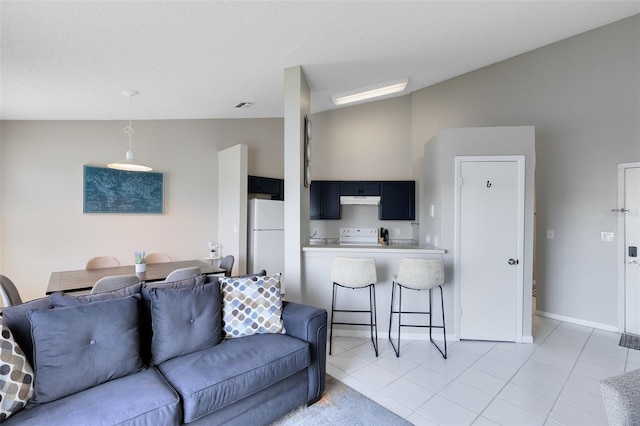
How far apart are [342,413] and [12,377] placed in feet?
6.02

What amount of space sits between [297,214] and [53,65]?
2734mm

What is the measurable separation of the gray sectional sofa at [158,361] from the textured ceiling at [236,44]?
6.74ft

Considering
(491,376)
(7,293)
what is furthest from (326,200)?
(7,293)

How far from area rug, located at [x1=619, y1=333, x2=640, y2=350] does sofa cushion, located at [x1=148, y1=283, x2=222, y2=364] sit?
4.16 m

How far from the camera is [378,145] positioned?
5465 mm

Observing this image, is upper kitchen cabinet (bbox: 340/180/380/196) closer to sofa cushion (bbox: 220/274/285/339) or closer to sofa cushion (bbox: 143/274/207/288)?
sofa cushion (bbox: 220/274/285/339)

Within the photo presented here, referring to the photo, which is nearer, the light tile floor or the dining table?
the light tile floor

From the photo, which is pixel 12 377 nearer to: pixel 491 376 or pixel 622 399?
pixel 622 399

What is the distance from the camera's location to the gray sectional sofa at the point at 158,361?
1.46 metres

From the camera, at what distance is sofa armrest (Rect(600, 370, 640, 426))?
1127 millimetres

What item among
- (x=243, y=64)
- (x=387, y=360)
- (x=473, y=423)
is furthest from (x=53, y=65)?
(x=473, y=423)

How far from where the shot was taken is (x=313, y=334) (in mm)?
2184

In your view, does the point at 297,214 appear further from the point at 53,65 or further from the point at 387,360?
the point at 53,65

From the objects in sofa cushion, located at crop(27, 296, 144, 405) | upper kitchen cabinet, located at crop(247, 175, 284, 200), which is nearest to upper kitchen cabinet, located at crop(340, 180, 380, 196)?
upper kitchen cabinet, located at crop(247, 175, 284, 200)
